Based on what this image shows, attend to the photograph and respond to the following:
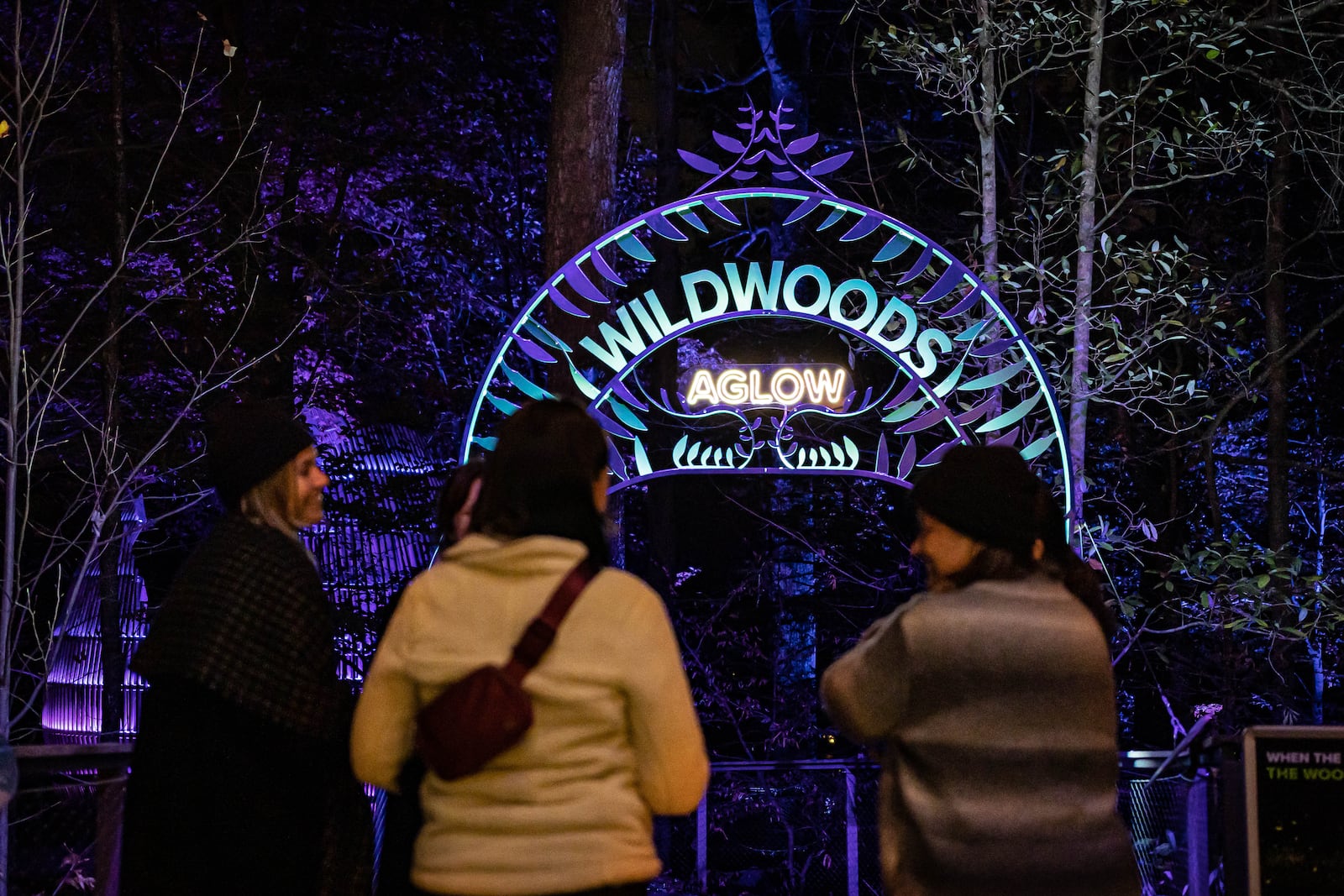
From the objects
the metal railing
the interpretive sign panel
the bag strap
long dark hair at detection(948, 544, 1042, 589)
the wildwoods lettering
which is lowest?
the metal railing

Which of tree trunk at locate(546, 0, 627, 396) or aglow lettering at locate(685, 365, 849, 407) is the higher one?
tree trunk at locate(546, 0, 627, 396)

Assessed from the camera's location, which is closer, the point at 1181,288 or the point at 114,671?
the point at 1181,288

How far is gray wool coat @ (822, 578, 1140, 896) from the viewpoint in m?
2.33

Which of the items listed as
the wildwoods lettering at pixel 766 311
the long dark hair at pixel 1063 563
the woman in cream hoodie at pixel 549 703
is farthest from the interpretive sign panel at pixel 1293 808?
the wildwoods lettering at pixel 766 311

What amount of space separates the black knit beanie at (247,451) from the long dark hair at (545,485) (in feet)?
2.68

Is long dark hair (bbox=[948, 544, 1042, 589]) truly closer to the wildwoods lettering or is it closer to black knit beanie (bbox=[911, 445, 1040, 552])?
black knit beanie (bbox=[911, 445, 1040, 552])

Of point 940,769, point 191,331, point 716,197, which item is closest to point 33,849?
point 716,197

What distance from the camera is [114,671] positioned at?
346 inches

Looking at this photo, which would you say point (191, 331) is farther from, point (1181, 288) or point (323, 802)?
point (323, 802)

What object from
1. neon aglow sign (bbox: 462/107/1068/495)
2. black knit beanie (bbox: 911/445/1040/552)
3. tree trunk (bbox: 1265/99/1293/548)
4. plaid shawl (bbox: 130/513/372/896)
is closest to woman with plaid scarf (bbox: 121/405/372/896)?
plaid shawl (bbox: 130/513/372/896)

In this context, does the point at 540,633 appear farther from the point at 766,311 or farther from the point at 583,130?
the point at 583,130

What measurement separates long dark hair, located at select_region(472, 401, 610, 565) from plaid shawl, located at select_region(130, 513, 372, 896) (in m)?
0.70

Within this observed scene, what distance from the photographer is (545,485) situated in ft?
7.55

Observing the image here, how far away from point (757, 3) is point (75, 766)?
35.5 feet
